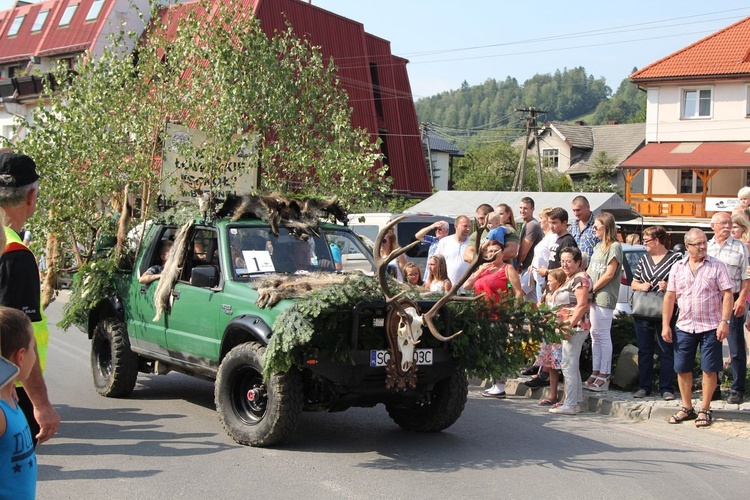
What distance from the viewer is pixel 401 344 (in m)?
7.02

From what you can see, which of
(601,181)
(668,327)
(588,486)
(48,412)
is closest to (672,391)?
(668,327)

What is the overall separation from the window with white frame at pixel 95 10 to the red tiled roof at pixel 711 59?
93.9 feet

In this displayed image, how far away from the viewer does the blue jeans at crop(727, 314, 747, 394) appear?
9547 mm

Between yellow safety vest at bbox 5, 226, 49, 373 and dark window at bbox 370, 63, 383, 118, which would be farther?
dark window at bbox 370, 63, 383, 118

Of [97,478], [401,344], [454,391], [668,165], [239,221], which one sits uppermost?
[668,165]

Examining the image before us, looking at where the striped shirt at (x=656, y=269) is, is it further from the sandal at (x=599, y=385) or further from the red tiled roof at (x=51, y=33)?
the red tiled roof at (x=51, y=33)

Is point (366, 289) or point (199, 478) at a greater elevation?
point (366, 289)

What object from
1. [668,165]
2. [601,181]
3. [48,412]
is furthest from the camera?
[601,181]

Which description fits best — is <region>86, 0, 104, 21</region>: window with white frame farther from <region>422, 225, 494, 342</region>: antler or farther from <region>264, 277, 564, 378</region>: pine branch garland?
<region>422, 225, 494, 342</region>: antler

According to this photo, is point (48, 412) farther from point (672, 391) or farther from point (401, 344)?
point (672, 391)

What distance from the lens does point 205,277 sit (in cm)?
810

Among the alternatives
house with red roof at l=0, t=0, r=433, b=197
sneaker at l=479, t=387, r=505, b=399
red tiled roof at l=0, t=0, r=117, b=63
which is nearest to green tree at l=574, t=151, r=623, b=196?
house with red roof at l=0, t=0, r=433, b=197

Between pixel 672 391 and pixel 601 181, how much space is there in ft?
200

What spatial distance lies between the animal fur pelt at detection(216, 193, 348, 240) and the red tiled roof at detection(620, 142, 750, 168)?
39226 millimetres
